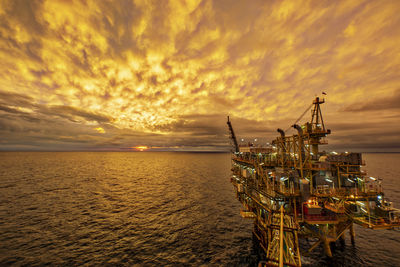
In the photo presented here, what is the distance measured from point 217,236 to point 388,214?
24.3m

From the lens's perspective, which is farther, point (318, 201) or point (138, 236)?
point (138, 236)

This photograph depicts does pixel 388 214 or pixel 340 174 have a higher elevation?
pixel 340 174

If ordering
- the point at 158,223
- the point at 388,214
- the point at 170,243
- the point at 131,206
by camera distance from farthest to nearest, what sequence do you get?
1. the point at 131,206
2. the point at 158,223
3. the point at 170,243
4. the point at 388,214

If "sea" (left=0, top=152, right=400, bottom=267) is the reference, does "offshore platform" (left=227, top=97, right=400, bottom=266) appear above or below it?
above

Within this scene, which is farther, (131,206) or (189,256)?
(131,206)

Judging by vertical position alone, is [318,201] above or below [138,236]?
above

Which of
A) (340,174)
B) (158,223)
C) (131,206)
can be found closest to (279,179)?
(340,174)

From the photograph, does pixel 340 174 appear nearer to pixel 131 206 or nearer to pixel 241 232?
pixel 241 232

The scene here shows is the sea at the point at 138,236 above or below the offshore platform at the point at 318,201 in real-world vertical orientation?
below

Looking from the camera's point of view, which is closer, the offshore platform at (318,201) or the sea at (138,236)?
the offshore platform at (318,201)

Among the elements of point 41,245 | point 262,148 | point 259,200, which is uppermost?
point 262,148

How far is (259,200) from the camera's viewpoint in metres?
26.5

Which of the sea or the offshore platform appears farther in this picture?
the sea

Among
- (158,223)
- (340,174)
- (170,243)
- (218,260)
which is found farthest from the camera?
(158,223)
